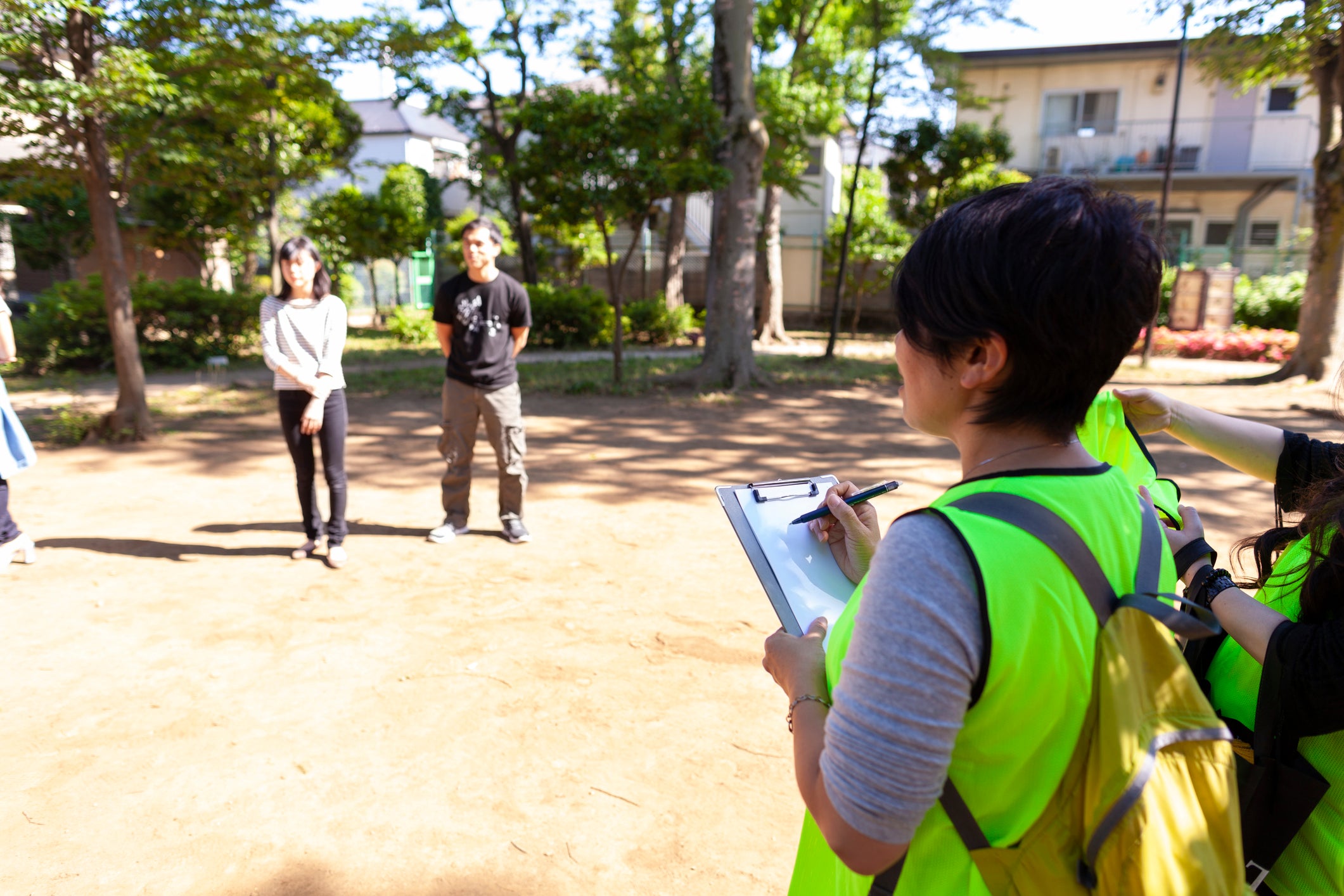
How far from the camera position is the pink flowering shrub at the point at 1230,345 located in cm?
1578

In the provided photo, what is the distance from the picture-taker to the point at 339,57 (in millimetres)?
8391

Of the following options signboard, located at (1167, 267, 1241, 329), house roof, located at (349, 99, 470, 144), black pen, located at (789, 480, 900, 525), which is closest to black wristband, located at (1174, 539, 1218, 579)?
black pen, located at (789, 480, 900, 525)

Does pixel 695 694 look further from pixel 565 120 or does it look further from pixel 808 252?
pixel 808 252

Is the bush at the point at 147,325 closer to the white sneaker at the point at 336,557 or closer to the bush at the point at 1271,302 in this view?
the white sneaker at the point at 336,557

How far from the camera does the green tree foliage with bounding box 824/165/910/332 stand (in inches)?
766

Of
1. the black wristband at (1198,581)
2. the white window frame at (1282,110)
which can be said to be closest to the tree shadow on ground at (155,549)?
the black wristband at (1198,581)

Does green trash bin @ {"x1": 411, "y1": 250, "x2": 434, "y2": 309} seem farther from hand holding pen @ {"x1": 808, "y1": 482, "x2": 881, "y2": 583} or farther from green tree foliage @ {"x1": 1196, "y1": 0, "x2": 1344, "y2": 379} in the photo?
hand holding pen @ {"x1": 808, "y1": 482, "x2": 881, "y2": 583}

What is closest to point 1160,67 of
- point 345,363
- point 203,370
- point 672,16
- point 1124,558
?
point 672,16

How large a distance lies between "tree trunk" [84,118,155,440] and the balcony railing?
21.1 m

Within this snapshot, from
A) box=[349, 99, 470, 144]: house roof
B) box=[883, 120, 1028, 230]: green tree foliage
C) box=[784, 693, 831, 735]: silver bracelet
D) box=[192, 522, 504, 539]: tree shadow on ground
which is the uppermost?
box=[349, 99, 470, 144]: house roof

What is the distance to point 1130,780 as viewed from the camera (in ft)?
3.16

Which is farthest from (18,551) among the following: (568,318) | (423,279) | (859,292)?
(423,279)

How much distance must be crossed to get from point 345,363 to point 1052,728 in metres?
14.8

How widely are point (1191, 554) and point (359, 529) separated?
5232 mm
